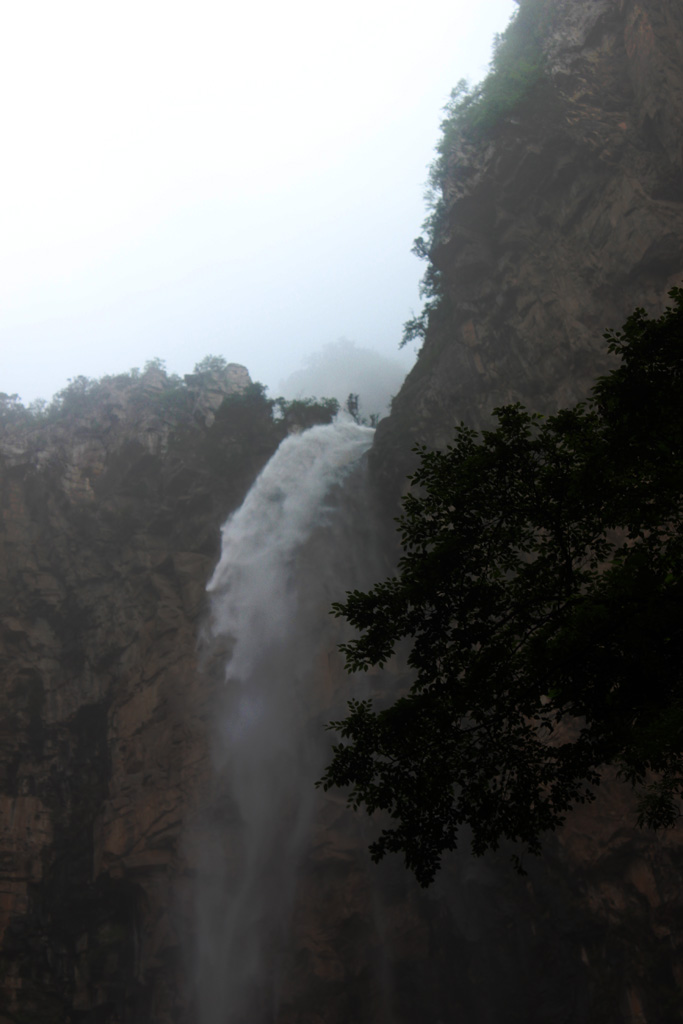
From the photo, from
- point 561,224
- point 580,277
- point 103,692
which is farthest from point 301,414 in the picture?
point 103,692

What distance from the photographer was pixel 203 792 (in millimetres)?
20219

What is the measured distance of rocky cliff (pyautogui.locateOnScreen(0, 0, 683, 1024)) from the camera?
A: 1623 cm

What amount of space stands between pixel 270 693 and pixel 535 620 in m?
16.0

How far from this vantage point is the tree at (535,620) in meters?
7.05

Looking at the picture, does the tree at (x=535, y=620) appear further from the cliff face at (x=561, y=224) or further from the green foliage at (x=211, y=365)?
the green foliage at (x=211, y=365)

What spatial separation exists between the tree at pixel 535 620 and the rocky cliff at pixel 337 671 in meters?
10.6

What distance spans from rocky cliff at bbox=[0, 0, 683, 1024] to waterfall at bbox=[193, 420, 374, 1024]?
0.71 m

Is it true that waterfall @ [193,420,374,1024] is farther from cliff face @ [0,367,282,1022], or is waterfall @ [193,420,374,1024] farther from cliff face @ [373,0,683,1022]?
cliff face @ [373,0,683,1022]

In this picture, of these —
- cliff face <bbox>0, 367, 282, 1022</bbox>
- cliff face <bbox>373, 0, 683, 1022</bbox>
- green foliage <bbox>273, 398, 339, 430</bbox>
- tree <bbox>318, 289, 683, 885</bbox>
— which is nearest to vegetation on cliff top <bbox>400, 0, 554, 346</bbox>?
cliff face <bbox>373, 0, 683, 1022</bbox>

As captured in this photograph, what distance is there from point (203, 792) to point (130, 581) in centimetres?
852

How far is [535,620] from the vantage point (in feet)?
26.9

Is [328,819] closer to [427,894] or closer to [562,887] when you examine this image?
[427,894]

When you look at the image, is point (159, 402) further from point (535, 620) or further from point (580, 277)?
point (535, 620)

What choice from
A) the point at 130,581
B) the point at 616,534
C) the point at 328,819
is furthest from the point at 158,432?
the point at 616,534
